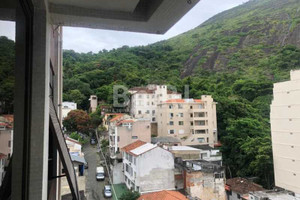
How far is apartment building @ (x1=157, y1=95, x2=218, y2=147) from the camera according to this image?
3967 mm

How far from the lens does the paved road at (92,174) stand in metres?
2.36

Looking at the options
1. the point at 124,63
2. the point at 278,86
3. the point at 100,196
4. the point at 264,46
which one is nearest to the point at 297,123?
the point at 278,86

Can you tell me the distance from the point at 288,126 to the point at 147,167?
3021mm


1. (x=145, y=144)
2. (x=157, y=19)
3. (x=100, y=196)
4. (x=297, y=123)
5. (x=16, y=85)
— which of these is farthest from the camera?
(x=145, y=144)

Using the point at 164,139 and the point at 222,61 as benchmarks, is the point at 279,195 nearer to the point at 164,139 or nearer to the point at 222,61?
the point at 222,61

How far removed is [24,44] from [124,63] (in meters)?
1.74

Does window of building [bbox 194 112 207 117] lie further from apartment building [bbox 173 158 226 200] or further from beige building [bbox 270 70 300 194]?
beige building [bbox 270 70 300 194]

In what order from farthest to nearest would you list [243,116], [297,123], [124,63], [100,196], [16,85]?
1. [243,116]
2. [100,196]
3. [124,63]
4. [297,123]
5. [16,85]

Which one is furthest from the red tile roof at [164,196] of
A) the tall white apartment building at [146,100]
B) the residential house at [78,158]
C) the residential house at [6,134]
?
the residential house at [6,134]

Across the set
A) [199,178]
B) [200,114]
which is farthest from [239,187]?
[200,114]

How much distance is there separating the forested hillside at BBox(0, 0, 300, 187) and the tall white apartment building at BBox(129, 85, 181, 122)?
0.19m

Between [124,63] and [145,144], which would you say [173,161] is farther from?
[124,63]

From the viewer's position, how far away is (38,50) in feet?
1.97

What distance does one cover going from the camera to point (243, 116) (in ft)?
11.9
